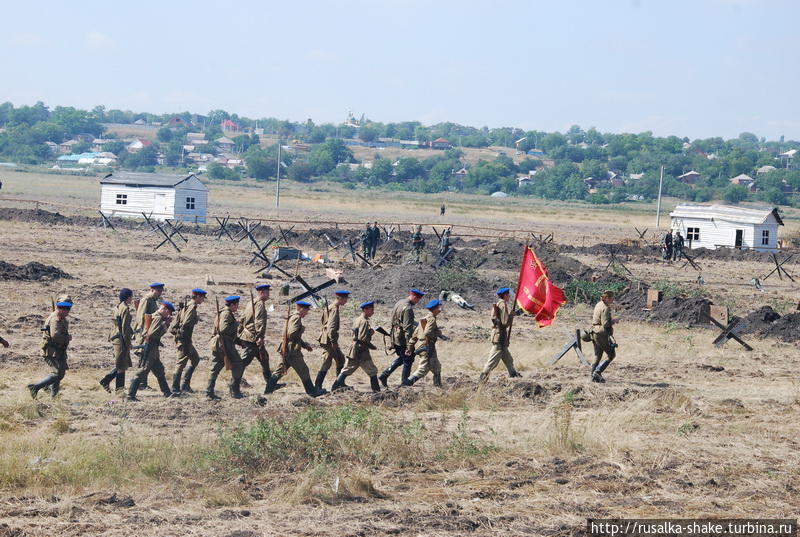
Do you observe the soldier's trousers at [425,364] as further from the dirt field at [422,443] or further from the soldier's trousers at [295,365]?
the soldier's trousers at [295,365]

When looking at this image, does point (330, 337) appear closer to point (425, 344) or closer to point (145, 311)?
point (425, 344)

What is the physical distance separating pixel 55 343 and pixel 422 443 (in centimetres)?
514

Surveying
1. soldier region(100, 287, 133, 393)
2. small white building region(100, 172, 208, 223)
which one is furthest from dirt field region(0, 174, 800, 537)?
small white building region(100, 172, 208, 223)

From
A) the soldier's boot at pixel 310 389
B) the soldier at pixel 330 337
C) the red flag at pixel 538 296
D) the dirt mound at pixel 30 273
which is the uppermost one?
the red flag at pixel 538 296

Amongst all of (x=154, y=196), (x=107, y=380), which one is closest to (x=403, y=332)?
(x=107, y=380)

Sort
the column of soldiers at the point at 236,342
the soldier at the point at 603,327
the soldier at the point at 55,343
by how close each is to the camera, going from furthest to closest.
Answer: the soldier at the point at 603,327 < the column of soldiers at the point at 236,342 < the soldier at the point at 55,343

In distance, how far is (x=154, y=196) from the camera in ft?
178

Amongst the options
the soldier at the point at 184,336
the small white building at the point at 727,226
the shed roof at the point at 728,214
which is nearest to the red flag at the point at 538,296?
the soldier at the point at 184,336

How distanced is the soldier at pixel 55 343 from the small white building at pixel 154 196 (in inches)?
1544

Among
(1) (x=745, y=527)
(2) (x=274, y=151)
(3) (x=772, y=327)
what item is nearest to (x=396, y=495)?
(1) (x=745, y=527)

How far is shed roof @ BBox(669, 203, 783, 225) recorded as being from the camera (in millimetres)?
51125

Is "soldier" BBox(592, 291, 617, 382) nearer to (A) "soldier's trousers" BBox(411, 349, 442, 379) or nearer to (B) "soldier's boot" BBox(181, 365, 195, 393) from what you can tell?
(A) "soldier's trousers" BBox(411, 349, 442, 379)

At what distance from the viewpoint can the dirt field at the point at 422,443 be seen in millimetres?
9859

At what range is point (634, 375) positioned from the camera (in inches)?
714
